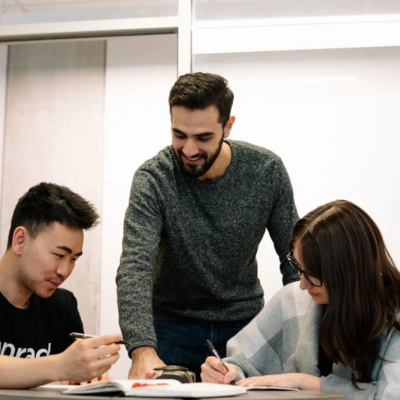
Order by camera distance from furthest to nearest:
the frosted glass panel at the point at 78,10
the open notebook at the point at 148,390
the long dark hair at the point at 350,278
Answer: the frosted glass panel at the point at 78,10 < the long dark hair at the point at 350,278 < the open notebook at the point at 148,390

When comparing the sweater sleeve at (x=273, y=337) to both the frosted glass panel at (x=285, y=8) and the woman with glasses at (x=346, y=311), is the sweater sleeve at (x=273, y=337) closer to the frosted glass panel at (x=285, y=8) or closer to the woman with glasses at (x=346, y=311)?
the woman with glasses at (x=346, y=311)

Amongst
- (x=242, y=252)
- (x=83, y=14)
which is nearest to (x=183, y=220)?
(x=242, y=252)

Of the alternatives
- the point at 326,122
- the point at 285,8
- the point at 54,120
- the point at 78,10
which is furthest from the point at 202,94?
the point at 78,10

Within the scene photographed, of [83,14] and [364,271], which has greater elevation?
[83,14]

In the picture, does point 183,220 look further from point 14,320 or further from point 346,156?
point 346,156

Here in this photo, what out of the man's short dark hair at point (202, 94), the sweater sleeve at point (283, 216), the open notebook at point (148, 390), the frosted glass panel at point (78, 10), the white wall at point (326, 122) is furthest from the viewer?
the frosted glass panel at point (78, 10)

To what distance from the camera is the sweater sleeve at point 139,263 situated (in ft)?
5.66

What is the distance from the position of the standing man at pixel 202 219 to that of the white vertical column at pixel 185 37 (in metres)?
0.83

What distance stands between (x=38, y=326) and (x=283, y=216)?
848mm

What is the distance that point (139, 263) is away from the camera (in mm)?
1879

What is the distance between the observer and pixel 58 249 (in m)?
1.84

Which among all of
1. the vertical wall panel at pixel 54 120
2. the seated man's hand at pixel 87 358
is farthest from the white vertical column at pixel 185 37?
the seated man's hand at pixel 87 358

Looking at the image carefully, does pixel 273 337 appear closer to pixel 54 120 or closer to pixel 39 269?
pixel 39 269

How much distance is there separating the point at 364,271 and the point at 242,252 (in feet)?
1.84
